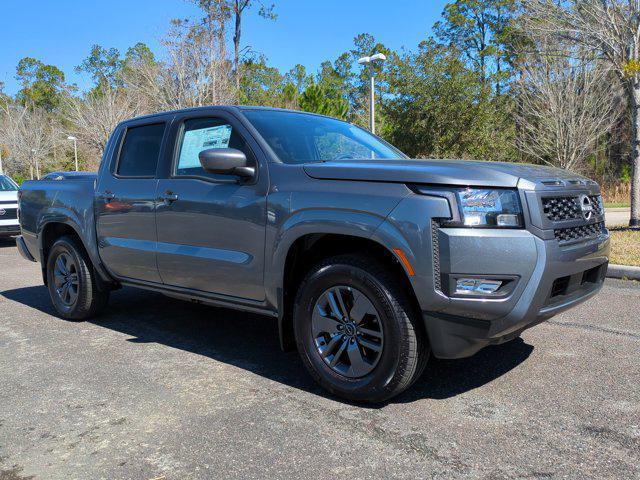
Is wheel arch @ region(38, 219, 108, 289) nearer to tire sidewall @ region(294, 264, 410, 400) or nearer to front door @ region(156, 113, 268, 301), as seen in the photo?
front door @ region(156, 113, 268, 301)

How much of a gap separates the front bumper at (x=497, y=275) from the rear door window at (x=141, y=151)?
2651 mm

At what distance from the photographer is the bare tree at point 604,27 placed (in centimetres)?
1025

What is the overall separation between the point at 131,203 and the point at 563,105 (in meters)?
18.6

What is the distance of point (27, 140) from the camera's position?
4788 centimetres

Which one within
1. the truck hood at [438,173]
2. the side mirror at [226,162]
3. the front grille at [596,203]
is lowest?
the front grille at [596,203]

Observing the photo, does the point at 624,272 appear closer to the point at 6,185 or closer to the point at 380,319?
the point at 380,319

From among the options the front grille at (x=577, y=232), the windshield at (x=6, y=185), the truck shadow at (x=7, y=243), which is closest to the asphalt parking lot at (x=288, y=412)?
the front grille at (x=577, y=232)

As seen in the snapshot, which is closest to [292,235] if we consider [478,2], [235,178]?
[235,178]

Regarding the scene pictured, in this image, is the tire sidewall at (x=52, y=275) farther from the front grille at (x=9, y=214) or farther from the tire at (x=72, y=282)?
the front grille at (x=9, y=214)

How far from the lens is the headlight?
9.45 ft

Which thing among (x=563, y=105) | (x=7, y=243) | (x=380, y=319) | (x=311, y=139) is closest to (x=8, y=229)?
(x=7, y=243)

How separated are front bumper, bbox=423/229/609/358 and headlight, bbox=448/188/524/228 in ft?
0.16

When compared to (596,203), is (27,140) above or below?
above

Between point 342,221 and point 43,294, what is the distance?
507cm
